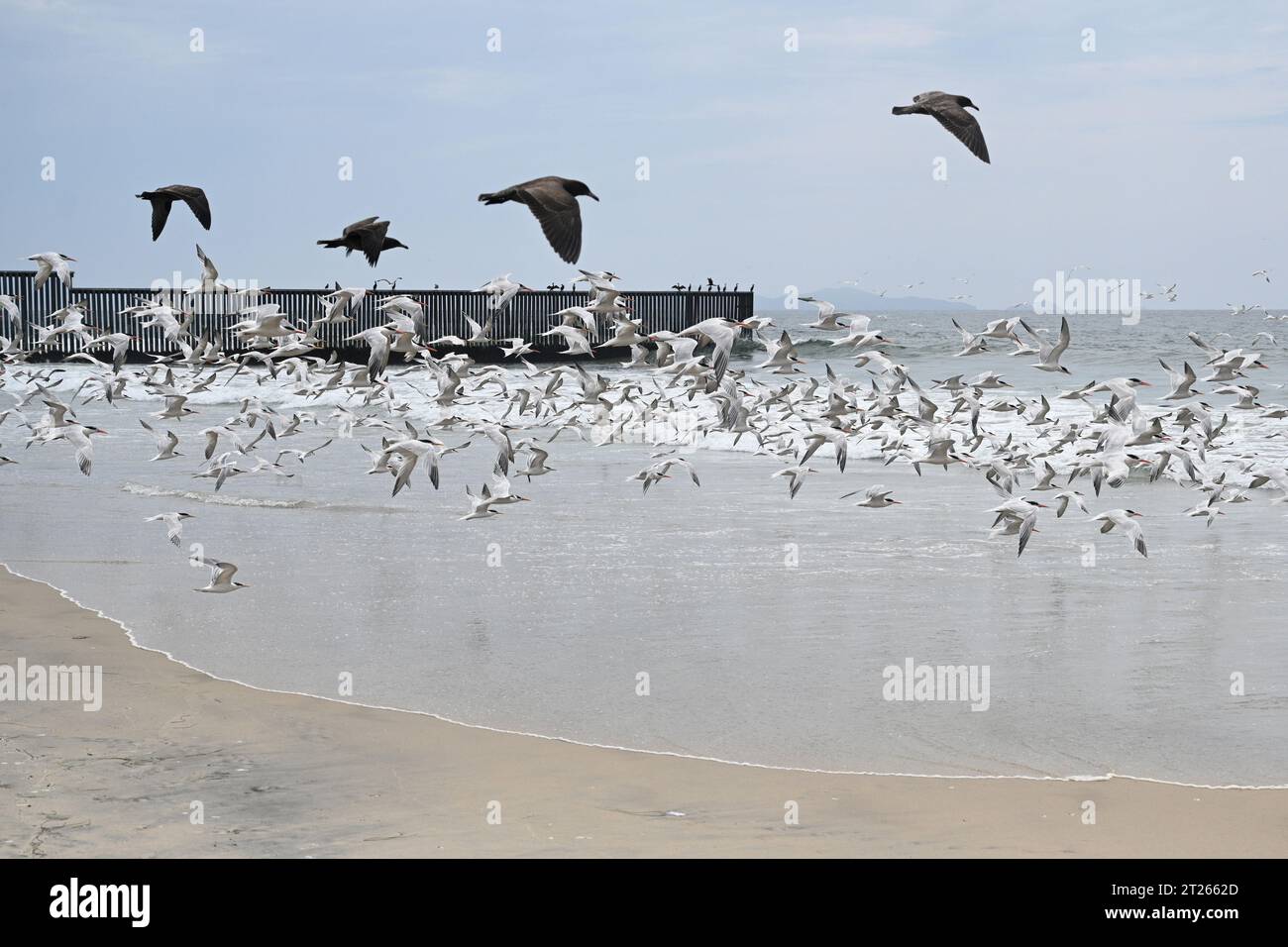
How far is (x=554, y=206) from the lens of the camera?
9.95 m

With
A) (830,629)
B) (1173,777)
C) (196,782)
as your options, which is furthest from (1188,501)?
(196,782)

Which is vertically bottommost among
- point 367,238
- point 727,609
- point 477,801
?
point 477,801

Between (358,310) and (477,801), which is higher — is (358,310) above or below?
above

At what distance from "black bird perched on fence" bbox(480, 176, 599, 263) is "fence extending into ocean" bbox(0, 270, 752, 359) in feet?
118

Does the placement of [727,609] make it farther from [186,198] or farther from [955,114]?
[186,198]

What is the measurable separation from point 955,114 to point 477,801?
276 inches

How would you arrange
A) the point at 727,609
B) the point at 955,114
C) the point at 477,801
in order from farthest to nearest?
the point at 955,114, the point at 727,609, the point at 477,801

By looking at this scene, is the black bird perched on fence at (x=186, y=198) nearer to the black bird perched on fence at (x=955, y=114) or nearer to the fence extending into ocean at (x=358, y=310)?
the black bird perched on fence at (x=955, y=114)

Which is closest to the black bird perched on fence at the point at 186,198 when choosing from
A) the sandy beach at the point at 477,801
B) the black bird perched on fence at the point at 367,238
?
the black bird perched on fence at the point at 367,238

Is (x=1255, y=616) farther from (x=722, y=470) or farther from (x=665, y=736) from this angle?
(x=722, y=470)

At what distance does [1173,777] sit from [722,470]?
1395cm

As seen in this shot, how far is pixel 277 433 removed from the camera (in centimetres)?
1914

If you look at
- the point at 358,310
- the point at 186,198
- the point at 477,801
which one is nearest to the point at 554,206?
the point at 186,198

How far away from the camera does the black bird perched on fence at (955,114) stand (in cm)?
1093
